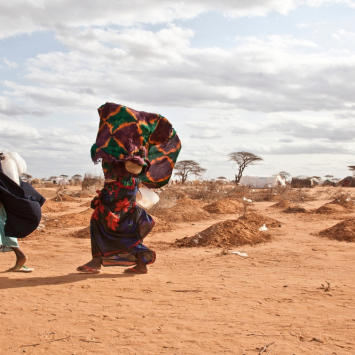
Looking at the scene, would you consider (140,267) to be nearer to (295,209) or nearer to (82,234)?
(82,234)

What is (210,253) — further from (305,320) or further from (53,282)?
(305,320)

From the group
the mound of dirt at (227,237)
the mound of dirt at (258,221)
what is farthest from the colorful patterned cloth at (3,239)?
the mound of dirt at (258,221)

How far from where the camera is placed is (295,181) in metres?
35.6

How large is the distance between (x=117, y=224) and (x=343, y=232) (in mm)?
5631

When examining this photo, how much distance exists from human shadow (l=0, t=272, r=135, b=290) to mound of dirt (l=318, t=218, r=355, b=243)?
17.0 feet

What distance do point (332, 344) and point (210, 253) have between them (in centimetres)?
391

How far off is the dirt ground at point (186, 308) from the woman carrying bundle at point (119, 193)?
0.89ft

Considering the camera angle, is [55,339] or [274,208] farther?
[274,208]

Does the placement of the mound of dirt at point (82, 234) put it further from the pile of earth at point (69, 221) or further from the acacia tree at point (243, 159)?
the acacia tree at point (243, 159)

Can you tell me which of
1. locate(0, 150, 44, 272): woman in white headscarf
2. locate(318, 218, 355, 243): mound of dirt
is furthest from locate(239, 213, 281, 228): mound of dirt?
locate(0, 150, 44, 272): woman in white headscarf

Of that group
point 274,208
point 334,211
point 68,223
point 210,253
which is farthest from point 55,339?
point 274,208

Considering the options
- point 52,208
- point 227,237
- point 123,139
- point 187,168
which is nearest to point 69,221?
point 52,208

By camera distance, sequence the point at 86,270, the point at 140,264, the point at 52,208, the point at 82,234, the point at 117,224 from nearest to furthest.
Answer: the point at 117,224, the point at 86,270, the point at 140,264, the point at 82,234, the point at 52,208

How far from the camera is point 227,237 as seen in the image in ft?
24.7
